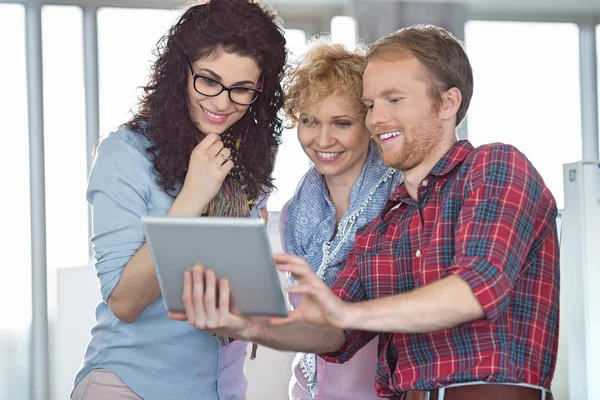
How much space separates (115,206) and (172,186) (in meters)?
0.16

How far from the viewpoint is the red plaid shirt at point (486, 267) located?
150 centimetres

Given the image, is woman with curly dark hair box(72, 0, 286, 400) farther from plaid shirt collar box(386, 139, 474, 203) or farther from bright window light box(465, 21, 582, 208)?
bright window light box(465, 21, 582, 208)

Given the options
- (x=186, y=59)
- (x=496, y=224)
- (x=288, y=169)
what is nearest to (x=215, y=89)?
(x=186, y=59)

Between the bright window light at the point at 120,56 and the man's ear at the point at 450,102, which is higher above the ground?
the bright window light at the point at 120,56

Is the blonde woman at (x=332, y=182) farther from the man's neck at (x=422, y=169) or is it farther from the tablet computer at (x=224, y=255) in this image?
the tablet computer at (x=224, y=255)

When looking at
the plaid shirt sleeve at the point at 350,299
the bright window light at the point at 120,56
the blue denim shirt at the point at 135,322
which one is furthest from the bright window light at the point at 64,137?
the plaid shirt sleeve at the point at 350,299

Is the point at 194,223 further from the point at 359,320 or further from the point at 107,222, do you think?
the point at 107,222

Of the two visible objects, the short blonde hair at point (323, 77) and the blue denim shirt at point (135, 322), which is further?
the short blonde hair at point (323, 77)

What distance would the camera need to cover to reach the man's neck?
5.98 ft

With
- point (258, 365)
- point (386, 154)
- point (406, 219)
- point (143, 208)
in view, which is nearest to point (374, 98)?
point (386, 154)

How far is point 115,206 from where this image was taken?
177cm

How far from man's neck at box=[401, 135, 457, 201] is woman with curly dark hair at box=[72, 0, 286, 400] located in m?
0.41

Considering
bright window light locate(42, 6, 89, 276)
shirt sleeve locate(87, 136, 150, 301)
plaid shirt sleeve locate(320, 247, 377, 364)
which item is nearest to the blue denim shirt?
shirt sleeve locate(87, 136, 150, 301)

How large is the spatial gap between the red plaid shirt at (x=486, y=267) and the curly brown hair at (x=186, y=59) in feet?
1.73
